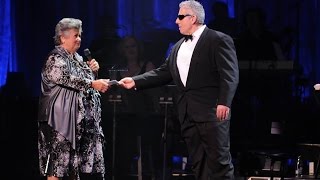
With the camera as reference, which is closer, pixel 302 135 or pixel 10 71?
pixel 302 135

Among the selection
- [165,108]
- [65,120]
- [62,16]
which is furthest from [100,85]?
[62,16]

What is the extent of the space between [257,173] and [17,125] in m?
2.69

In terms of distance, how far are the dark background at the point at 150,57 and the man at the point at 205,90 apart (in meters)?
2.38

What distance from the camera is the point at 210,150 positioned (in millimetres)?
4469

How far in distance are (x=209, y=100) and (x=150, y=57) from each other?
9.33 ft

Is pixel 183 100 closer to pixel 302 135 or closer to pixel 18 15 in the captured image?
pixel 302 135

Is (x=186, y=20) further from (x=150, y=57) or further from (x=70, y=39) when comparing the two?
(x=150, y=57)

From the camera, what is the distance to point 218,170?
14.6 ft

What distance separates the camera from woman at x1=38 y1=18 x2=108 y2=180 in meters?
4.73

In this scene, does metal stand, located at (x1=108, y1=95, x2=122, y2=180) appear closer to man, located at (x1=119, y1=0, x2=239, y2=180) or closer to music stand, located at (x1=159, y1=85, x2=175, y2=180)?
music stand, located at (x1=159, y1=85, x2=175, y2=180)

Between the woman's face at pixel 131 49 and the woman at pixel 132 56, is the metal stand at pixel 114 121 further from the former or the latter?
the woman's face at pixel 131 49

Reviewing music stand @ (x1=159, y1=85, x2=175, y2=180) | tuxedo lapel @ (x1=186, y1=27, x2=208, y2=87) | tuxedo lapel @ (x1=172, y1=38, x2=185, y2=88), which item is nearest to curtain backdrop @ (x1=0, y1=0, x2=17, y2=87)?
music stand @ (x1=159, y1=85, x2=175, y2=180)

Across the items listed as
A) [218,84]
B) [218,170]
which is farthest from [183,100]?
[218,170]

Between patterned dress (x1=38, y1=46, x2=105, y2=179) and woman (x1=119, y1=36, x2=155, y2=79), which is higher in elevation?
woman (x1=119, y1=36, x2=155, y2=79)
